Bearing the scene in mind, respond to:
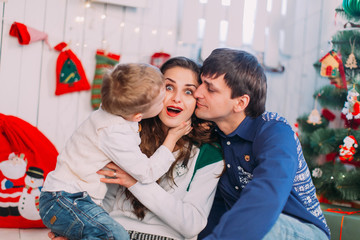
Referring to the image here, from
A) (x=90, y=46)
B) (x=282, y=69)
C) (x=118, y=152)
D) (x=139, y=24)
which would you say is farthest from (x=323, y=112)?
(x=118, y=152)

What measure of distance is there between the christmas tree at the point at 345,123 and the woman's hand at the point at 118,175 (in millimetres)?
1479

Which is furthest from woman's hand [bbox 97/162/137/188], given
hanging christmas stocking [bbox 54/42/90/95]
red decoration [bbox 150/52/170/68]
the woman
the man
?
red decoration [bbox 150/52/170/68]

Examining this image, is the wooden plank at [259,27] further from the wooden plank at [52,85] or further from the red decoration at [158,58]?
the wooden plank at [52,85]

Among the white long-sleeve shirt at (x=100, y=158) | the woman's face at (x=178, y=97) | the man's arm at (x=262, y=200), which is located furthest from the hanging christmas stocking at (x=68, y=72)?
the man's arm at (x=262, y=200)

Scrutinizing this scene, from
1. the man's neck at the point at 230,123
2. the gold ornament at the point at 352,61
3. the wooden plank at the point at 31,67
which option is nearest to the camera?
the man's neck at the point at 230,123

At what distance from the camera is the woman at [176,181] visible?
1536 mm

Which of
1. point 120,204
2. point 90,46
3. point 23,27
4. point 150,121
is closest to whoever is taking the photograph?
point 120,204

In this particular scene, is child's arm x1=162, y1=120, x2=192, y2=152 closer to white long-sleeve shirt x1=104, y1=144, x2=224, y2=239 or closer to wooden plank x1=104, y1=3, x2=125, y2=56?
white long-sleeve shirt x1=104, y1=144, x2=224, y2=239

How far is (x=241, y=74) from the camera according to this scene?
1.59 m

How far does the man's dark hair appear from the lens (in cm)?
159

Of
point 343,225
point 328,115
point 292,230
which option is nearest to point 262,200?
point 292,230

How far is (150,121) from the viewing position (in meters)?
1.82

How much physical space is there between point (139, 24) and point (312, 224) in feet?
6.94

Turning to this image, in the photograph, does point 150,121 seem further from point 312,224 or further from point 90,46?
point 90,46
